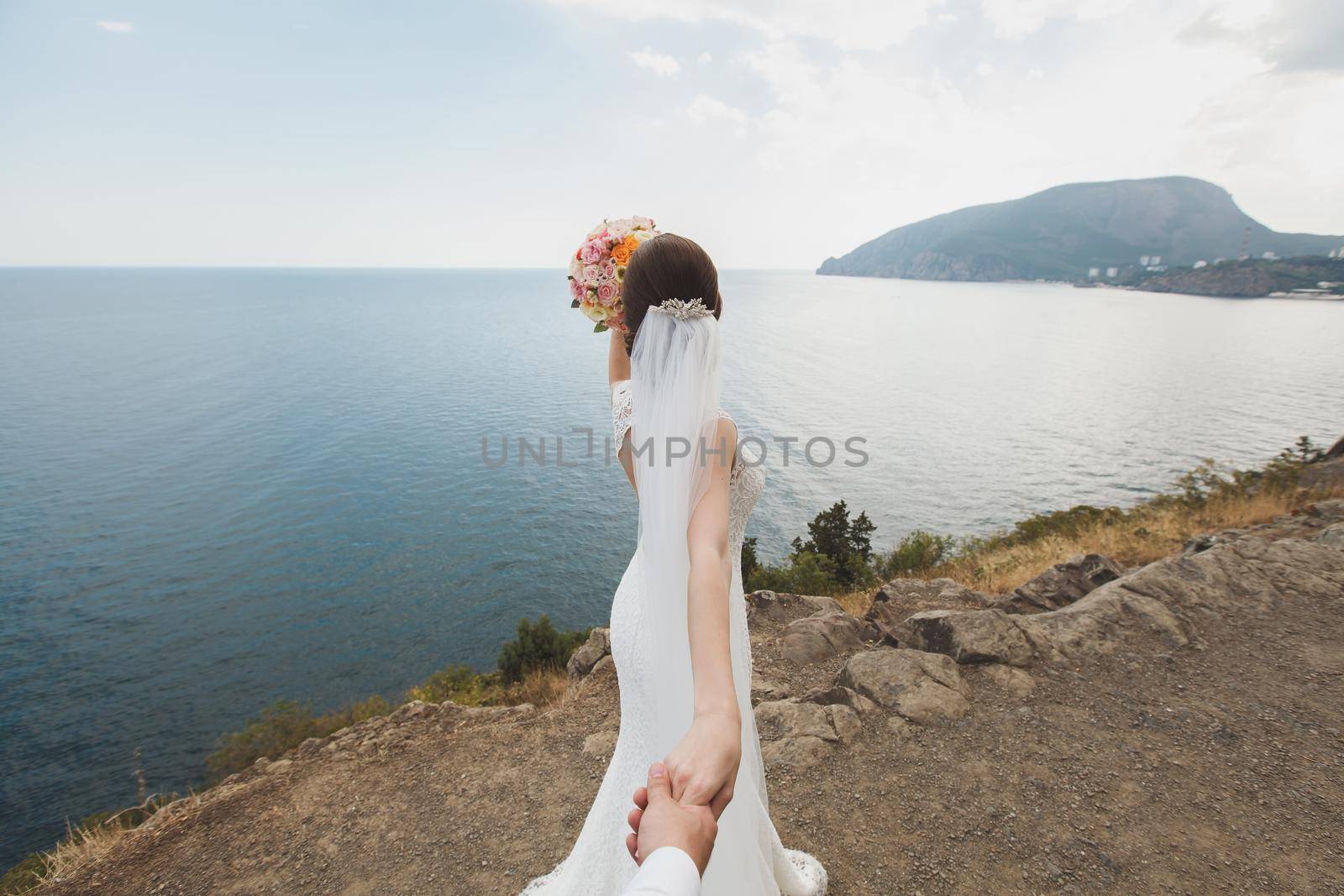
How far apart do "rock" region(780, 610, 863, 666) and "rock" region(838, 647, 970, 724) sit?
3.29ft

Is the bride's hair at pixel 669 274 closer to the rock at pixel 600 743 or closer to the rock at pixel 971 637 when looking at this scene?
the rock at pixel 600 743

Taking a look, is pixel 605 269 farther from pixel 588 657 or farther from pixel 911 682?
pixel 588 657

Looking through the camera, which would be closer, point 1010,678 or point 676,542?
point 676,542

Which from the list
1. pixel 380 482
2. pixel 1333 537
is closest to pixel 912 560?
pixel 1333 537

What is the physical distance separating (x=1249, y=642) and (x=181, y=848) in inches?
395

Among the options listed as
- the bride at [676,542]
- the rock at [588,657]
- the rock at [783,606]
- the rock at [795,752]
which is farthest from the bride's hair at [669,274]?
the rock at [783,606]

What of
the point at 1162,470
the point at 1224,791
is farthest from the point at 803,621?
the point at 1162,470

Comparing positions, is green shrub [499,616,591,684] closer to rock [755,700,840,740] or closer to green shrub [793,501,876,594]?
rock [755,700,840,740]

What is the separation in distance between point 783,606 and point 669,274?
6.95 metres

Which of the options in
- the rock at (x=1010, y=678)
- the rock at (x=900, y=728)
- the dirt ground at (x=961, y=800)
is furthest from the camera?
the rock at (x=1010, y=678)

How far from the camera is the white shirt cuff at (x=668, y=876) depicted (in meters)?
0.74

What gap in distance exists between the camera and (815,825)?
4.08 metres

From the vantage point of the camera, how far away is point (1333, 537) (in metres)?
7.69

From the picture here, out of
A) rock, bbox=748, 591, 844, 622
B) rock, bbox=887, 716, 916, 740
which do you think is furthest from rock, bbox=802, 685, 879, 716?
rock, bbox=748, 591, 844, 622
